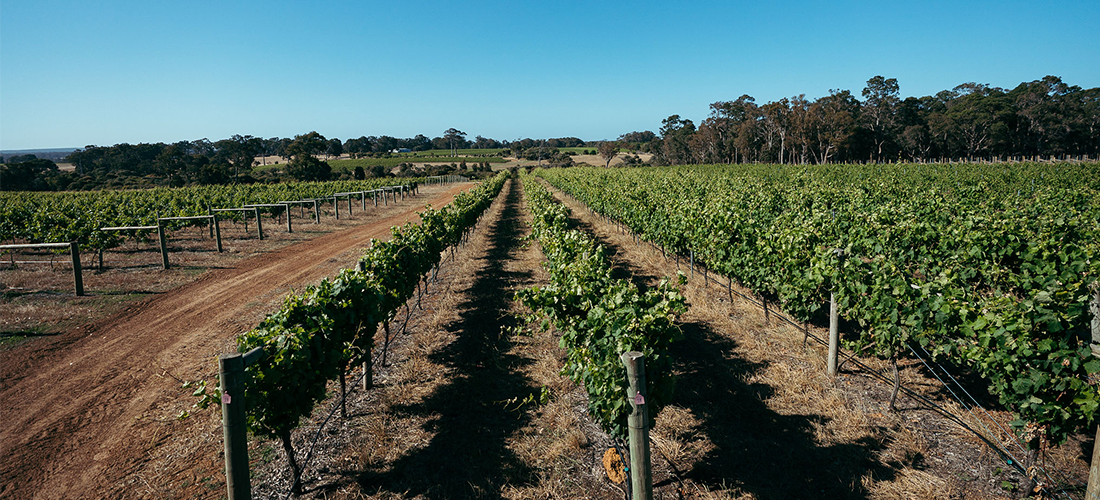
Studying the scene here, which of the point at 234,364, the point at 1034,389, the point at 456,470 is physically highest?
the point at 234,364

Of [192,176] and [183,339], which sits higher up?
[192,176]

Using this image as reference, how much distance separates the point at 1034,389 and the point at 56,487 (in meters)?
8.41

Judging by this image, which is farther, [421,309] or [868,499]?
[421,309]

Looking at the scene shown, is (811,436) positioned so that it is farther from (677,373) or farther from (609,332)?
(609,332)

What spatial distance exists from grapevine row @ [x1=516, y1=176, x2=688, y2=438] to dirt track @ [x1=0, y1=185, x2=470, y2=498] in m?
4.22

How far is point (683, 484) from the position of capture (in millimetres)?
4379

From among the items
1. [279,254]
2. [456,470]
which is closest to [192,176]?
[279,254]

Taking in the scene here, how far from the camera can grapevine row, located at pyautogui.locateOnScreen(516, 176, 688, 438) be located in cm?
403

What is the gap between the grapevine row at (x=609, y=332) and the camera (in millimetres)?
4031

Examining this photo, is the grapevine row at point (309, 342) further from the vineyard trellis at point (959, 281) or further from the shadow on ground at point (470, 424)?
the vineyard trellis at point (959, 281)

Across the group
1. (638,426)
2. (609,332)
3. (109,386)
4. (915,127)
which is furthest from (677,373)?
(915,127)

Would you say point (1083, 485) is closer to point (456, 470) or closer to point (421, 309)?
point (456, 470)

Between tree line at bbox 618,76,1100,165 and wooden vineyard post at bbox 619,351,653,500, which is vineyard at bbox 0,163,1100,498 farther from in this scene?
tree line at bbox 618,76,1100,165

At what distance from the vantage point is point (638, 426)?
344 centimetres
